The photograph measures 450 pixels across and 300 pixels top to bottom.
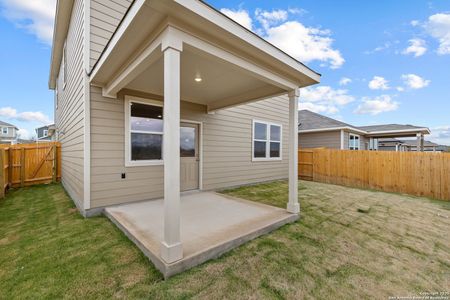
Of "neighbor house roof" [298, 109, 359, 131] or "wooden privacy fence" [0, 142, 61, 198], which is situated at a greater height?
"neighbor house roof" [298, 109, 359, 131]

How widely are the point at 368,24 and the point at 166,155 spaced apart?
10226 millimetres

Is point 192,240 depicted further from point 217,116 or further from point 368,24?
point 368,24

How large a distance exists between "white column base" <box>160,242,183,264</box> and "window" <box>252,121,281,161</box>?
5725mm

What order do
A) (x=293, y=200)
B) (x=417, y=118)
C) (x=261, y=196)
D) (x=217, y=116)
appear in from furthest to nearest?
1. (x=417, y=118)
2. (x=217, y=116)
3. (x=261, y=196)
4. (x=293, y=200)

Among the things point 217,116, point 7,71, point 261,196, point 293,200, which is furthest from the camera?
point 7,71

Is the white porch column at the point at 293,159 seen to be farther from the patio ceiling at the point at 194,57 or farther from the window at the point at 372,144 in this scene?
the window at the point at 372,144

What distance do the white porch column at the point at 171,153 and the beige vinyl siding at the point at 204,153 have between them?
264cm

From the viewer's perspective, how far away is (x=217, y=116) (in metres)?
6.42

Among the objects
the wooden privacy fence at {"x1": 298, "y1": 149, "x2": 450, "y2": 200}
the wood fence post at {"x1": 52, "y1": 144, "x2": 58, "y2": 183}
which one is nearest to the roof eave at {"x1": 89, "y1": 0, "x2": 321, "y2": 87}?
the wooden privacy fence at {"x1": 298, "y1": 149, "x2": 450, "y2": 200}

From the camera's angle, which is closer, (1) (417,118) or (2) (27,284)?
(2) (27,284)

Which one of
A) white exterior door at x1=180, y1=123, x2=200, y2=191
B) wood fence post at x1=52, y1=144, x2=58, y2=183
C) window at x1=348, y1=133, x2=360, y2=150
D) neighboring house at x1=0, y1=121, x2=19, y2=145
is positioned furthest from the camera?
neighboring house at x1=0, y1=121, x2=19, y2=145

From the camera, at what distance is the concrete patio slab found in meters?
2.37

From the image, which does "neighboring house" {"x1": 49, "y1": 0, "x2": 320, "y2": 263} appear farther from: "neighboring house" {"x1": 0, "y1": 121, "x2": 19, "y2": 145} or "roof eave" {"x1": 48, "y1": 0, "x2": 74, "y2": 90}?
"neighboring house" {"x1": 0, "y1": 121, "x2": 19, "y2": 145}

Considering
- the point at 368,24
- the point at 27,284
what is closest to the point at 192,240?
the point at 27,284
